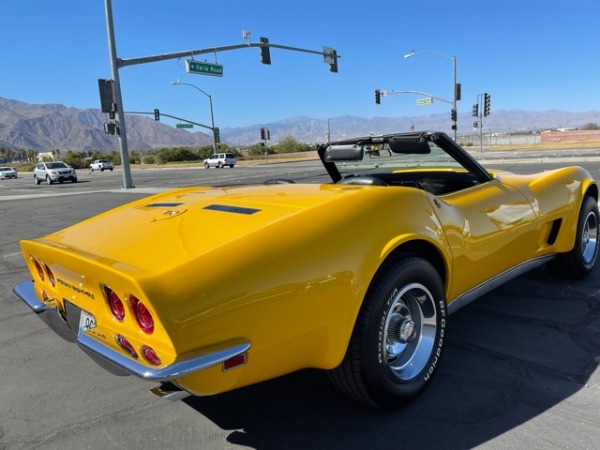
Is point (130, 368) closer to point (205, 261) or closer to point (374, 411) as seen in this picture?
point (205, 261)

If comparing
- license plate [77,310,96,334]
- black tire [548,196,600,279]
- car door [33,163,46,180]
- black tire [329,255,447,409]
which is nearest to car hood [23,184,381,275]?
license plate [77,310,96,334]

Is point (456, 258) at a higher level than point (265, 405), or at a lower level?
higher

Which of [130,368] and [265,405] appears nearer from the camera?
[130,368]

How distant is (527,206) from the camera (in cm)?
327

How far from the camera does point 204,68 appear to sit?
21.9 meters

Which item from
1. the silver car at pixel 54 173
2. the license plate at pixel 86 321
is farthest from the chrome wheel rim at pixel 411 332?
the silver car at pixel 54 173

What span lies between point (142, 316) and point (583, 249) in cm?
380

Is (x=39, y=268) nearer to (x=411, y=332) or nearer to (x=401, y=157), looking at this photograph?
(x=411, y=332)

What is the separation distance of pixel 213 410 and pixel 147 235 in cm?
99

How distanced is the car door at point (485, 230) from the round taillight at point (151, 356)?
5.23 feet

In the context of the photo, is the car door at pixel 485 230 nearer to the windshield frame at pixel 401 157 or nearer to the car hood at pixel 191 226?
the windshield frame at pixel 401 157

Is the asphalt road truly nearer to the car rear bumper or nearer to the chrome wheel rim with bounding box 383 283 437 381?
the chrome wheel rim with bounding box 383 283 437 381

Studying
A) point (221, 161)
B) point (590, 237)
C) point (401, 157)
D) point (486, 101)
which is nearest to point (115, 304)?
point (401, 157)

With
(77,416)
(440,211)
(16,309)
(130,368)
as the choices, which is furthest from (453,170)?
(16,309)
